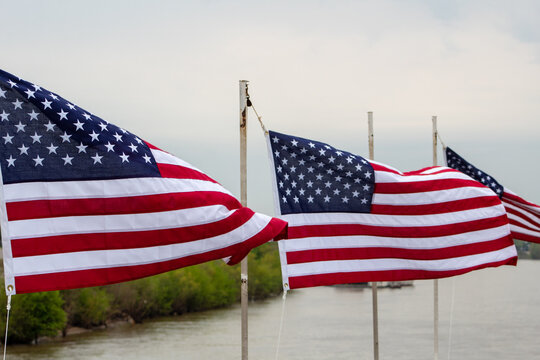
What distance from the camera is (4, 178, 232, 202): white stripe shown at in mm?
8242

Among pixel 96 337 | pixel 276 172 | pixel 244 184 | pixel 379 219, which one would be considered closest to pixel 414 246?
pixel 379 219

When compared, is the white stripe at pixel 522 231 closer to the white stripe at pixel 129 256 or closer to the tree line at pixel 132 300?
the white stripe at pixel 129 256

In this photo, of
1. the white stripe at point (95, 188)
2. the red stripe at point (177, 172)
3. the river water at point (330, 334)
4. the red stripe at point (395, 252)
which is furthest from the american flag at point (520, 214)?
the river water at point (330, 334)

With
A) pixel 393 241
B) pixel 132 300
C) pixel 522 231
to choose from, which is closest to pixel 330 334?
pixel 132 300

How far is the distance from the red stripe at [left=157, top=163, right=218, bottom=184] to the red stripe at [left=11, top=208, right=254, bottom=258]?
57 centimetres

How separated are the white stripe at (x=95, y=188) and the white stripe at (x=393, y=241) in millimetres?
2528

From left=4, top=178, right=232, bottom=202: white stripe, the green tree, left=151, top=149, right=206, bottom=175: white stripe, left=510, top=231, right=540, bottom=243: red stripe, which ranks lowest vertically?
the green tree

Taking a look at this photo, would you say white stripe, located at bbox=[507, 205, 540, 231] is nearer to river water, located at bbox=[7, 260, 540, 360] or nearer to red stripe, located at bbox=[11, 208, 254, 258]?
red stripe, located at bbox=[11, 208, 254, 258]

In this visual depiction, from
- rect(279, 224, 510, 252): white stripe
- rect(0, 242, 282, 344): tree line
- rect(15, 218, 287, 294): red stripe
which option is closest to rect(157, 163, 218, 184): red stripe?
rect(15, 218, 287, 294): red stripe

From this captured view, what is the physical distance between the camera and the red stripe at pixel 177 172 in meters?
8.95

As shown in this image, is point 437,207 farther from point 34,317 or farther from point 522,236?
point 34,317

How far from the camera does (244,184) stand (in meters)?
10.2

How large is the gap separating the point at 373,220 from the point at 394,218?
35 centimetres

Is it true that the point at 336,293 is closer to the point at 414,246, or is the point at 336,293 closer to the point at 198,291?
the point at 198,291
